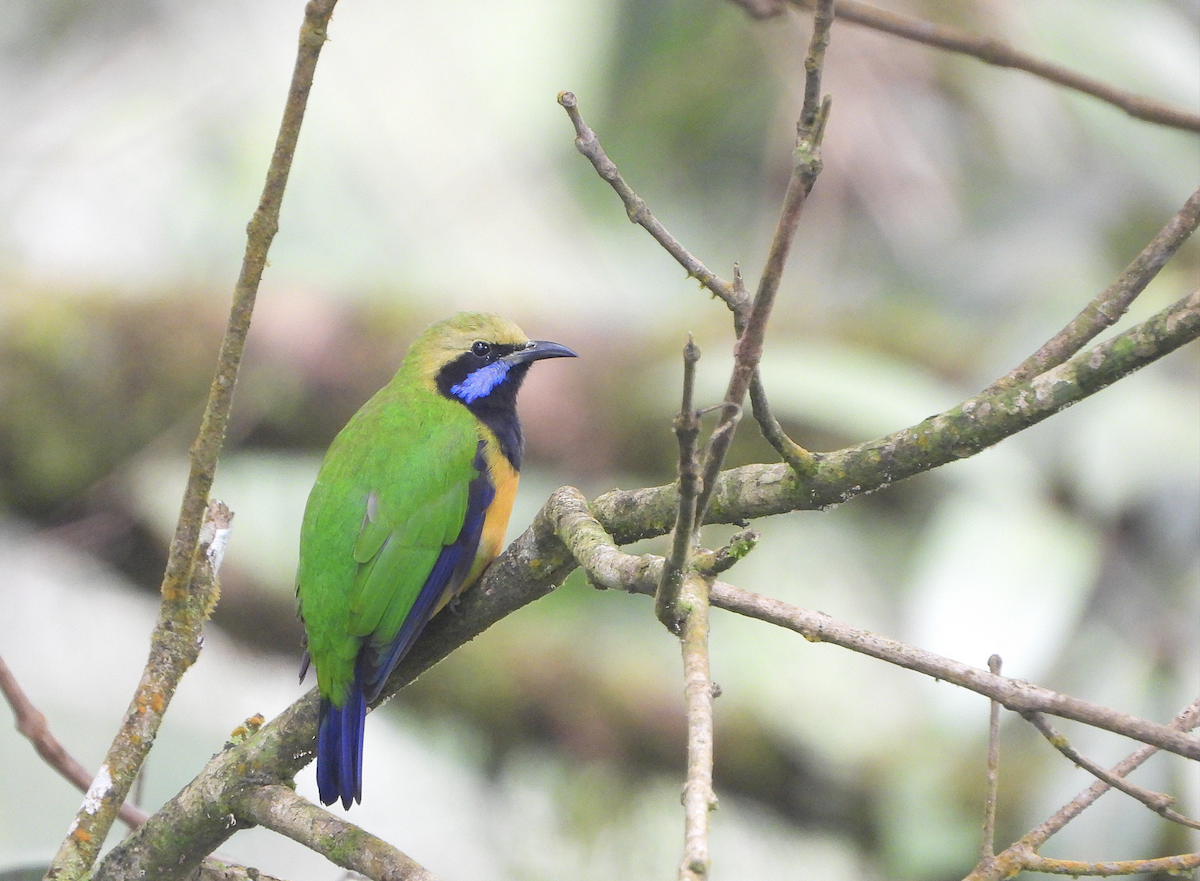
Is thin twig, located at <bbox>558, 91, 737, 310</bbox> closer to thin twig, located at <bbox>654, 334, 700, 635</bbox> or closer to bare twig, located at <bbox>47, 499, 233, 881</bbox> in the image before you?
thin twig, located at <bbox>654, 334, 700, 635</bbox>

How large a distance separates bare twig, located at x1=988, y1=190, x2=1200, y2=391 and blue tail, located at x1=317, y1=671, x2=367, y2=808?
1875 millimetres

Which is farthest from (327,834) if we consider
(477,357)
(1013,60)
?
(477,357)

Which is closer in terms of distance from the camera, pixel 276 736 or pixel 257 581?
pixel 276 736

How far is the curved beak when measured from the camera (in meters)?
4.57

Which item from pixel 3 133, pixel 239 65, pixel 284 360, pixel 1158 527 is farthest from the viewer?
pixel 239 65

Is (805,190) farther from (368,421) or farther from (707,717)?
(368,421)

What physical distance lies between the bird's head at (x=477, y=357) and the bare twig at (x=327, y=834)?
1.97 metres

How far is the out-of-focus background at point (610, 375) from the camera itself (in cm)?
562

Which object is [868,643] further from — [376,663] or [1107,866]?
[376,663]

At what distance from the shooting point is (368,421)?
13.5 ft

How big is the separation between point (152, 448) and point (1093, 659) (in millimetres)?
5282

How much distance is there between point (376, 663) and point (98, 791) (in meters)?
0.86

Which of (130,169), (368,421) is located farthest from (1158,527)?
(130,169)

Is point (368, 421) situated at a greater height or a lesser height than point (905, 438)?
greater
